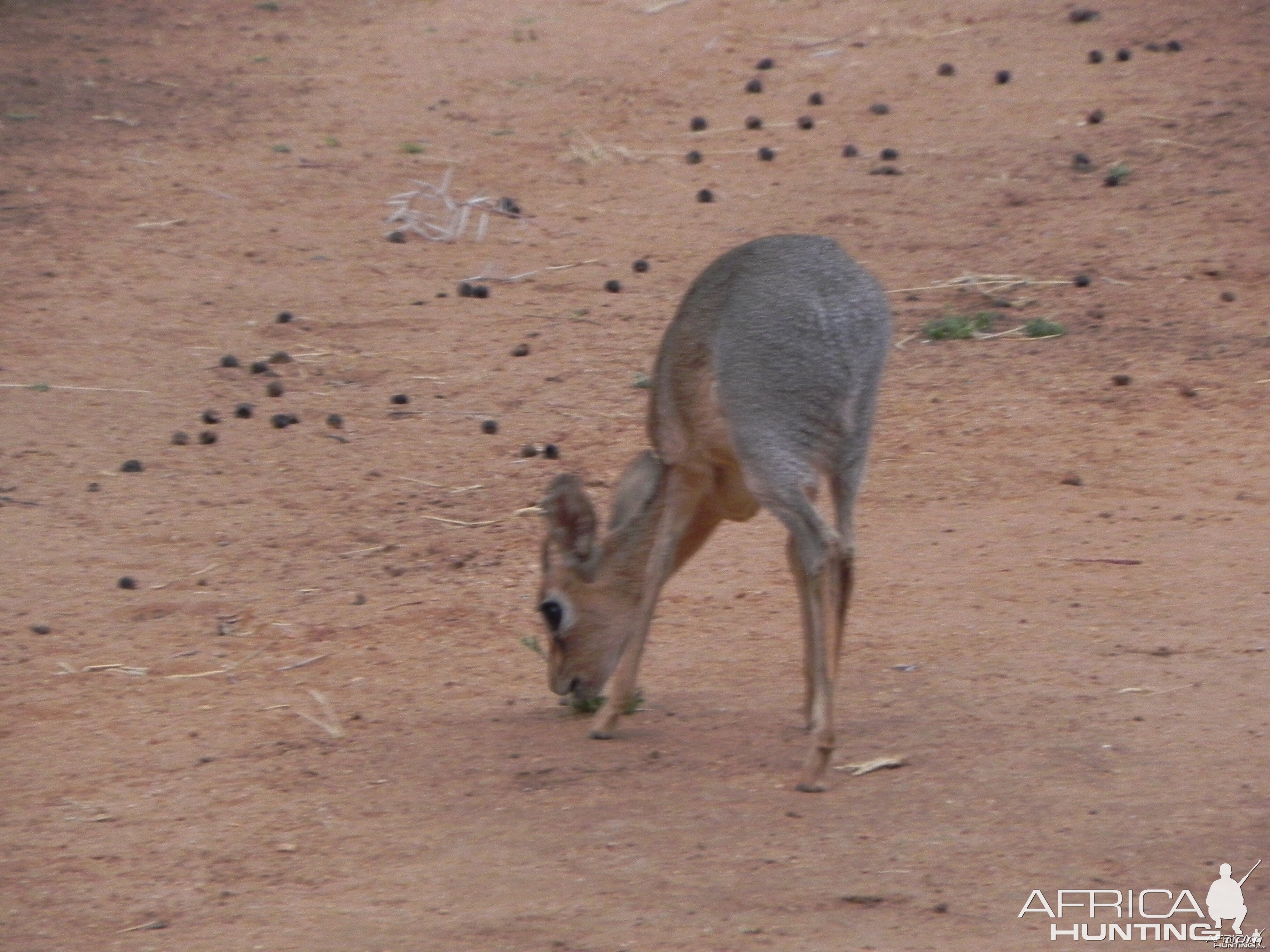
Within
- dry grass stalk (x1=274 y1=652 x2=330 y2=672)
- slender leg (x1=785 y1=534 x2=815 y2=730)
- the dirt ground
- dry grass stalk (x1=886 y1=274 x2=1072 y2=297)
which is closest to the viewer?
the dirt ground

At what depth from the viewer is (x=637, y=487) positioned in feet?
16.6

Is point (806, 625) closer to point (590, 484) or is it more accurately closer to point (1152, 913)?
point (1152, 913)

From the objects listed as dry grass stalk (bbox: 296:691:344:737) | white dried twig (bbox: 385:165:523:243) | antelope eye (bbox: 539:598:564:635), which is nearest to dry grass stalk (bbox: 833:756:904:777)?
antelope eye (bbox: 539:598:564:635)

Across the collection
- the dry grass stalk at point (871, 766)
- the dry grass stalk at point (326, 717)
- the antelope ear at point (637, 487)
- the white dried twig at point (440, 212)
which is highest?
the white dried twig at point (440, 212)

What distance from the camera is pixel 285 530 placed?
22.3ft

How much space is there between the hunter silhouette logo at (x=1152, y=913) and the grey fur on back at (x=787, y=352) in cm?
134

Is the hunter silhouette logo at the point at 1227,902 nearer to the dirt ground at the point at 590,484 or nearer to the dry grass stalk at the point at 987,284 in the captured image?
the dirt ground at the point at 590,484

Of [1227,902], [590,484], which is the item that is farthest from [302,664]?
[1227,902]

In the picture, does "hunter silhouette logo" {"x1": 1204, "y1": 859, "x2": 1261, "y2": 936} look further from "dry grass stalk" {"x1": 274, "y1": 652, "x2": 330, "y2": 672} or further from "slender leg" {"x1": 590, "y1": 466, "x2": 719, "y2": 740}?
"dry grass stalk" {"x1": 274, "y1": 652, "x2": 330, "y2": 672}

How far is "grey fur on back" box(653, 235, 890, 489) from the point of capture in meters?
4.53

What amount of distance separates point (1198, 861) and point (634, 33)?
37.2 feet

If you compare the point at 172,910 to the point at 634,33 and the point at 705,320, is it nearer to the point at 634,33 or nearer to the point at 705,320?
the point at 705,320

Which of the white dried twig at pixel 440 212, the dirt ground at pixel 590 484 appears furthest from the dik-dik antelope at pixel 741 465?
the white dried twig at pixel 440 212

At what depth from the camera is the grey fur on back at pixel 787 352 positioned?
4.53 meters
